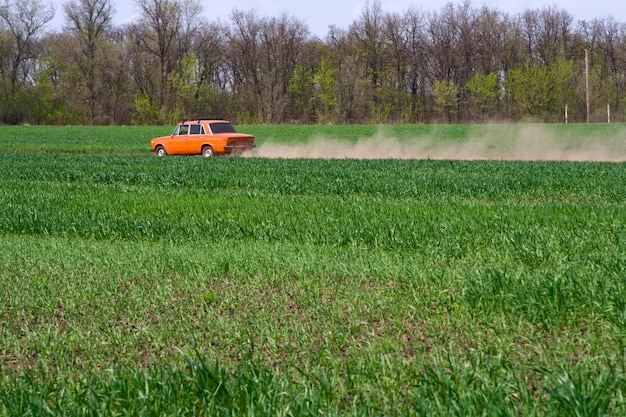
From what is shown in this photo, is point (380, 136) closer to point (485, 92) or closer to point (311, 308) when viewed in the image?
point (485, 92)

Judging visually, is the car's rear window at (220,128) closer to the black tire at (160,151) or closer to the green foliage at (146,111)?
the black tire at (160,151)

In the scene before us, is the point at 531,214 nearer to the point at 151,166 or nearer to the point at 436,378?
the point at 436,378

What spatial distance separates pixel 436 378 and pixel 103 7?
85595 mm

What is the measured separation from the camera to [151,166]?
2044cm

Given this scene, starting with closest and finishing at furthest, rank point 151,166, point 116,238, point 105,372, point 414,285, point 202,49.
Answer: point 105,372, point 414,285, point 116,238, point 151,166, point 202,49

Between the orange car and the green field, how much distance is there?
1524 cm

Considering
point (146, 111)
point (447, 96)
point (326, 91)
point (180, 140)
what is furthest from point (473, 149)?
point (146, 111)

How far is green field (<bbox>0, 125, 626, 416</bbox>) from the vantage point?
3471 mm

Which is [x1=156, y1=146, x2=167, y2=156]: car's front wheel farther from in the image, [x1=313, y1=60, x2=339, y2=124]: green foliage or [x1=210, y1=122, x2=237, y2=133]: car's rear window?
[x1=313, y1=60, x2=339, y2=124]: green foliage

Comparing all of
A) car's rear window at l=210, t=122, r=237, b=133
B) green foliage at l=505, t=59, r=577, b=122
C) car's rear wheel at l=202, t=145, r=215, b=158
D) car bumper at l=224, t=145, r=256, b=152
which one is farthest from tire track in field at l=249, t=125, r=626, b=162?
green foliage at l=505, t=59, r=577, b=122

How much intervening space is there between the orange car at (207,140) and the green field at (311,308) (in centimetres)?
1524

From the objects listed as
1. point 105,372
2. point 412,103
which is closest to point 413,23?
point 412,103

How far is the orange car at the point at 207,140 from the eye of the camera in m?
26.7

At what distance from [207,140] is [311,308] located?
22.3 meters
